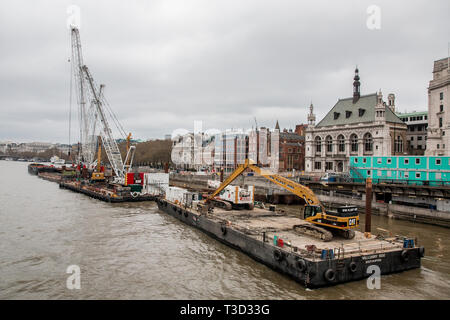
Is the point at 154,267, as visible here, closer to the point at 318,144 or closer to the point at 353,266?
the point at 353,266

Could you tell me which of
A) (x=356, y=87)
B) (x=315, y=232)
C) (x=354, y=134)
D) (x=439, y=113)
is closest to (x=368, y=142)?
(x=354, y=134)

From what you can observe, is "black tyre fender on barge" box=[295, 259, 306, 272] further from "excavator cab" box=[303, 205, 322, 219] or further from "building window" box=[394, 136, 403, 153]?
"building window" box=[394, 136, 403, 153]

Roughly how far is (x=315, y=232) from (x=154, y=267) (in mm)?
12200

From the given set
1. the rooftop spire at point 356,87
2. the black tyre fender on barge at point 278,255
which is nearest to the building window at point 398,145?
the rooftop spire at point 356,87

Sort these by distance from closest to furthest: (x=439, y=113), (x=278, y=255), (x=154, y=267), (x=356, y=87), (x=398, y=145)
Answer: (x=278, y=255), (x=154, y=267), (x=439, y=113), (x=398, y=145), (x=356, y=87)

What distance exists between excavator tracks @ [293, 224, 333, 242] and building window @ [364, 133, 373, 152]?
5299 cm

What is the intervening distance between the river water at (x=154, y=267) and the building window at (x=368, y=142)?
36.8m

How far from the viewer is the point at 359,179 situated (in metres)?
55.0

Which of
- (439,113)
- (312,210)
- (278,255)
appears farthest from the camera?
(439,113)

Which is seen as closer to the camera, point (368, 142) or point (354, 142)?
point (368, 142)

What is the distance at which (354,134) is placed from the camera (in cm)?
7475

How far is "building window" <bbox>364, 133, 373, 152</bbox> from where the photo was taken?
71312 millimetres
